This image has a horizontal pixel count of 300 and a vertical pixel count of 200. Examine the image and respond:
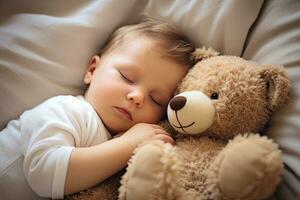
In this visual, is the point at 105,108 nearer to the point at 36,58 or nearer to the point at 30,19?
the point at 36,58

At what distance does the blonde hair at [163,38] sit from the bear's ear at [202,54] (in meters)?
0.02

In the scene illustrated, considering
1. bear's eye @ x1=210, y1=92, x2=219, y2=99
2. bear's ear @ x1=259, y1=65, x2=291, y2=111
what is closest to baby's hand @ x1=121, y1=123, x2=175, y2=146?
bear's eye @ x1=210, y1=92, x2=219, y2=99

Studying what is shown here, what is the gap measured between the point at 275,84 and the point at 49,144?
53cm

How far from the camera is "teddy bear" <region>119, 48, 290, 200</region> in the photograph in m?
0.61

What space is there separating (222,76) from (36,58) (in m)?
0.56

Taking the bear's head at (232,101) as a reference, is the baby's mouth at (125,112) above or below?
below

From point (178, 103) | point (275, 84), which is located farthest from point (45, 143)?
point (275, 84)

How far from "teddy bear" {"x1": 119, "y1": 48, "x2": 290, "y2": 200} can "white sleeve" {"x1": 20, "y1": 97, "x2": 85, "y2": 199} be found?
170 mm

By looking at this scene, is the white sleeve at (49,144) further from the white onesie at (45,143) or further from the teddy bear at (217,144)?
the teddy bear at (217,144)

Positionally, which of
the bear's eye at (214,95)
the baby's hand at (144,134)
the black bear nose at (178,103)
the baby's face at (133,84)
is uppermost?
the bear's eye at (214,95)

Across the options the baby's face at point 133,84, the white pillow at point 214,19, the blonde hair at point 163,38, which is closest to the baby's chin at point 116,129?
the baby's face at point 133,84

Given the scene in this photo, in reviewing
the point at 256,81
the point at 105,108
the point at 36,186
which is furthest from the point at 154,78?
the point at 36,186

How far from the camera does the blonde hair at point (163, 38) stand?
0.98 meters

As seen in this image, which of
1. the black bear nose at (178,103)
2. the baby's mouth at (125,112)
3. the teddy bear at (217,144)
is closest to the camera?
the teddy bear at (217,144)
